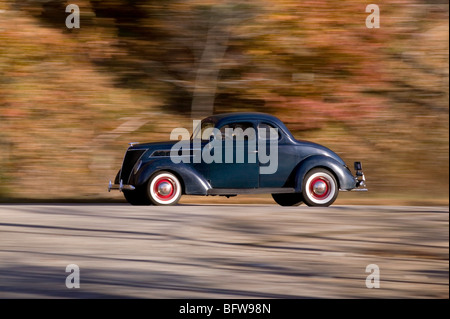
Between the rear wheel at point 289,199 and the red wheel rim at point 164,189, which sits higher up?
the rear wheel at point 289,199

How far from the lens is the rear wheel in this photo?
14633 mm

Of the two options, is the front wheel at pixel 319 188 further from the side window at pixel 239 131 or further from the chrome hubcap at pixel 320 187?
the side window at pixel 239 131

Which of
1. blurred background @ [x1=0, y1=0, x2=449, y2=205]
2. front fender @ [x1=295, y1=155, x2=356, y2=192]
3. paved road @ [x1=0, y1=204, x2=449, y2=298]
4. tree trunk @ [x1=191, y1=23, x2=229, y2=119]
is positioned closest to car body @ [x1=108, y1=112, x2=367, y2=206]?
front fender @ [x1=295, y1=155, x2=356, y2=192]

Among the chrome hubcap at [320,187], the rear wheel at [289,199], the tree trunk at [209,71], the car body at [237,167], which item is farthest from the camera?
the tree trunk at [209,71]

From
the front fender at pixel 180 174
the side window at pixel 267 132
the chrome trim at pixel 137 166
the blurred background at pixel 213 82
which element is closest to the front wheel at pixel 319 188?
the side window at pixel 267 132

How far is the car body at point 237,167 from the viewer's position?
13539 mm

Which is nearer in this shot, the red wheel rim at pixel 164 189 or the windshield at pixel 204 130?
the red wheel rim at pixel 164 189

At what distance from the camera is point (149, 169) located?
13414 mm

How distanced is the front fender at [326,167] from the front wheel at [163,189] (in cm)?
201

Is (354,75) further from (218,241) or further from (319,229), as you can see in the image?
(218,241)

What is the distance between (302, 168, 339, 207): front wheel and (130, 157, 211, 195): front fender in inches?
67.8

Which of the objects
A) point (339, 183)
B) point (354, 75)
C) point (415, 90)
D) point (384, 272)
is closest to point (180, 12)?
point (354, 75)

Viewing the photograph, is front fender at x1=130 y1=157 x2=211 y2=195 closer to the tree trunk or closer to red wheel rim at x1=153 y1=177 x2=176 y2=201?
red wheel rim at x1=153 y1=177 x2=176 y2=201

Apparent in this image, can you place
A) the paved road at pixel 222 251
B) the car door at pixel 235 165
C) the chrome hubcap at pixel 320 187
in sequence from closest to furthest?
the paved road at pixel 222 251
the car door at pixel 235 165
the chrome hubcap at pixel 320 187
